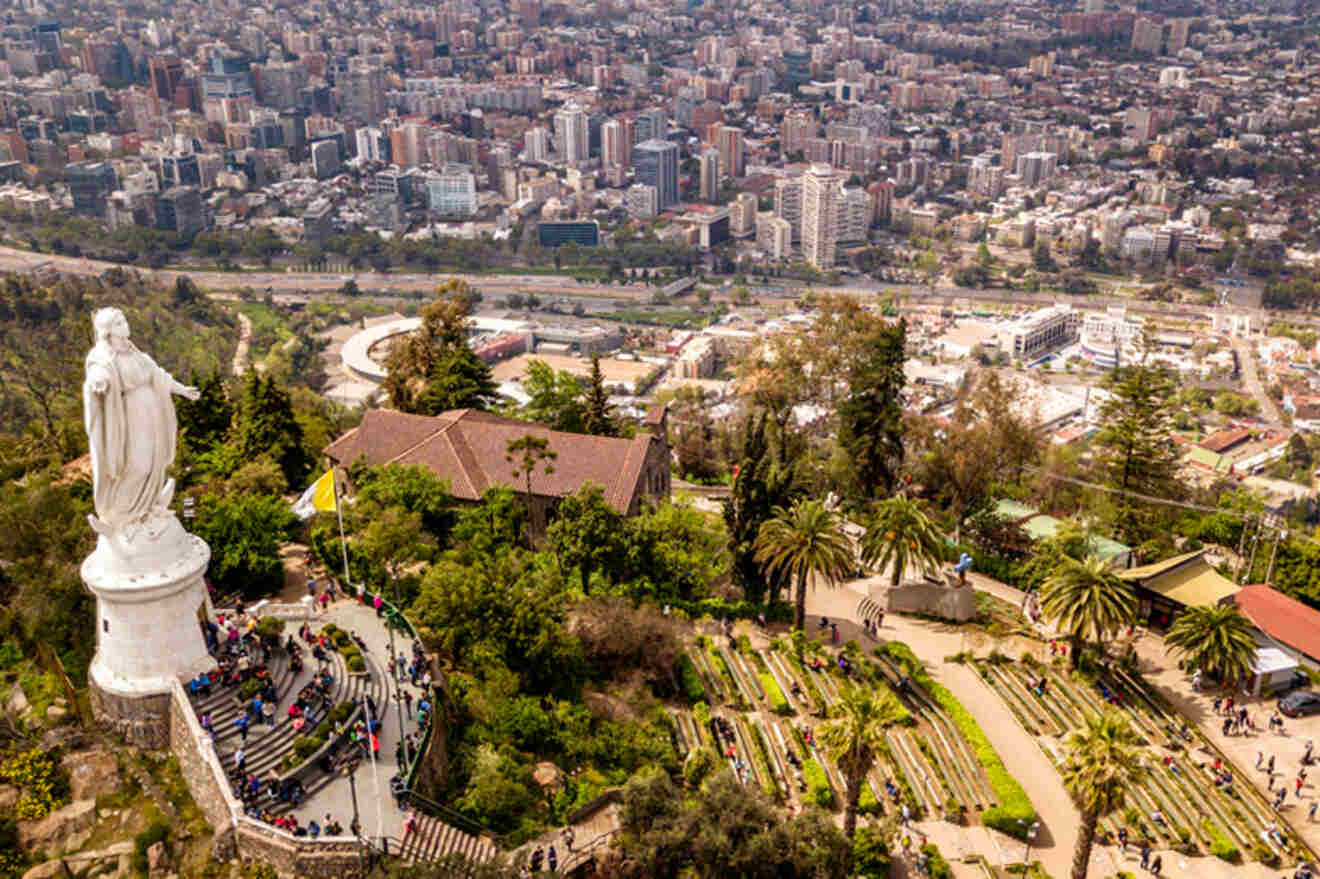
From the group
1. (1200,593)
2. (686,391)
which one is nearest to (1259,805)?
(1200,593)

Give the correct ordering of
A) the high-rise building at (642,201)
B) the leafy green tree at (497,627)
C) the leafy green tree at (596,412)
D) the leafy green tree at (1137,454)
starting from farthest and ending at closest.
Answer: the high-rise building at (642,201)
the leafy green tree at (596,412)
the leafy green tree at (1137,454)
the leafy green tree at (497,627)

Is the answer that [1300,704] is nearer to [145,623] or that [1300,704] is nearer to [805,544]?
[805,544]

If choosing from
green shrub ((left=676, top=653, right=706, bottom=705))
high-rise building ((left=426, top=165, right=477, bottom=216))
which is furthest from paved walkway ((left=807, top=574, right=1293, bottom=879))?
high-rise building ((left=426, top=165, right=477, bottom=216))

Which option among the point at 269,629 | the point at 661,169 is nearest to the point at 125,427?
the point at 269,629

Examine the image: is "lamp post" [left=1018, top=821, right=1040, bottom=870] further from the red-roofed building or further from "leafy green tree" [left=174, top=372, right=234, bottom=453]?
"leafy green tree" [left=174, top=372, right=234, bottom=453]

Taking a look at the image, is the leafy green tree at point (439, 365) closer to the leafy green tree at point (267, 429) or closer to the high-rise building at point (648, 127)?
the leafy green tree at point (267, 429)

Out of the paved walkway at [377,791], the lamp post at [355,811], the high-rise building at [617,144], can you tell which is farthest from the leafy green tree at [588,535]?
the high-rise building at [617,144]
